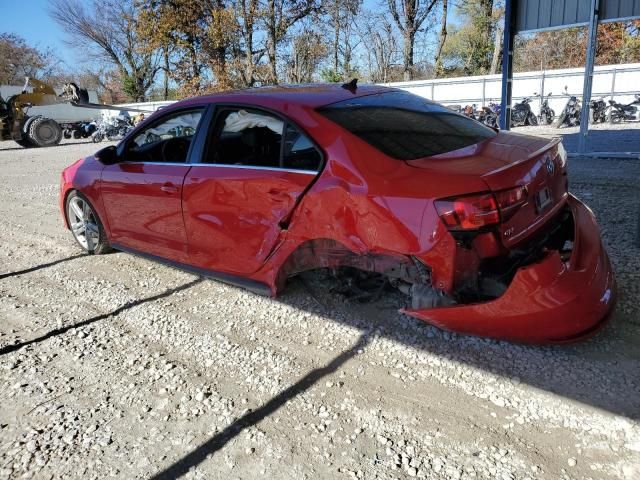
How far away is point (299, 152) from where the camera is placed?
121 inches

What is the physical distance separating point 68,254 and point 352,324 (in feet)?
11.3

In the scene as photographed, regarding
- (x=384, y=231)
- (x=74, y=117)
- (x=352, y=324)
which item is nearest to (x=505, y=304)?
(x=384, y=231)

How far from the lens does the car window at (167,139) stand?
149 inches

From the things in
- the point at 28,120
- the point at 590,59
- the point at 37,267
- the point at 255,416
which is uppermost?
the point at 590,59

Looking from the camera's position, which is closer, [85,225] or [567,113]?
[85,225]

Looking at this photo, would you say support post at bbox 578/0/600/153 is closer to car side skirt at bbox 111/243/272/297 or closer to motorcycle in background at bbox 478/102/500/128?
car side skirt at bbox 111/243/272/297

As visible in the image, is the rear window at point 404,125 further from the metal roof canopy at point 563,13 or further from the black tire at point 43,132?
the black tire at point 43,132

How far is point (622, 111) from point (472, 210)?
18103 mm

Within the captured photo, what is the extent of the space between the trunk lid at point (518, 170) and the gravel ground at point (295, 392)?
2.45 feet

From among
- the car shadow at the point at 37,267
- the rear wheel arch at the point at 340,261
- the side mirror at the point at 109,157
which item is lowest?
the car shadow at the point at 37,267

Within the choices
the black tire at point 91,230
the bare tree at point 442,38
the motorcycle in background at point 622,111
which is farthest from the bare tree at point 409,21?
the black tire at point 91,230

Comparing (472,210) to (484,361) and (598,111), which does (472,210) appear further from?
(598,111)

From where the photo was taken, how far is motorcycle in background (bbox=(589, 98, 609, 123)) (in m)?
17.5

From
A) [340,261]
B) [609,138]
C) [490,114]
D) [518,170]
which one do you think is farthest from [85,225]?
[490,114]
